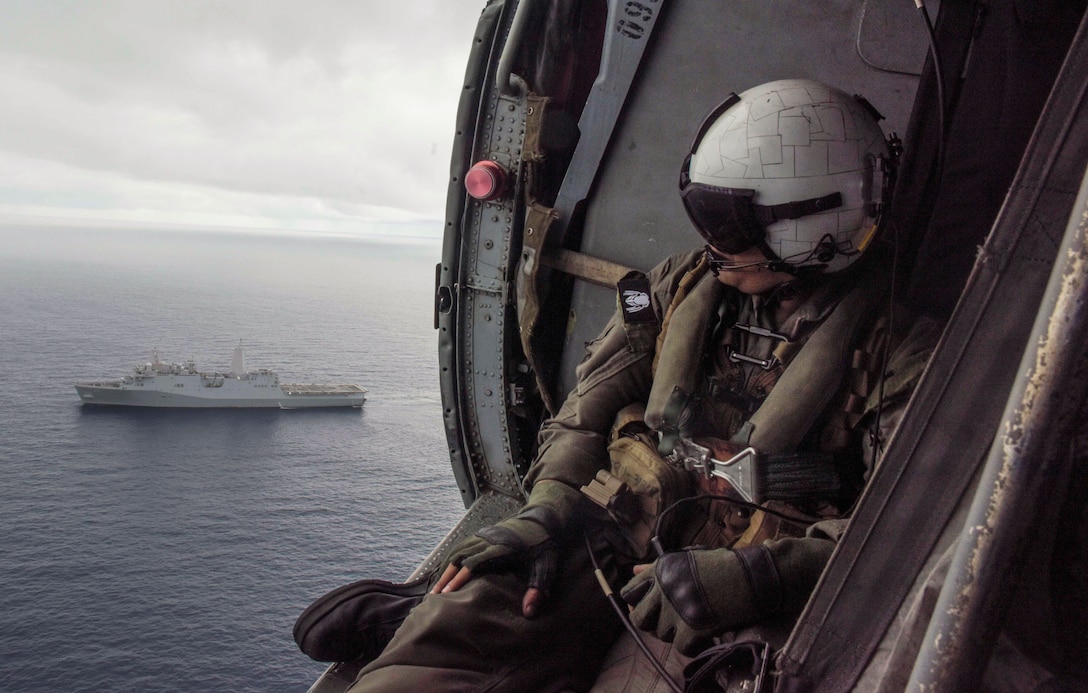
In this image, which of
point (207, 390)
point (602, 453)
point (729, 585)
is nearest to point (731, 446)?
point (729, 585)

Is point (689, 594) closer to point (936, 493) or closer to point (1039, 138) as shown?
point (936, 493)

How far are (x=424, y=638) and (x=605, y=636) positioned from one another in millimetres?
501

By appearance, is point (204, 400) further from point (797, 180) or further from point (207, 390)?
point (797, 180)

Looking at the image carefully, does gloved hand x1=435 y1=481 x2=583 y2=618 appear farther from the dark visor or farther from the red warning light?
the red warning light

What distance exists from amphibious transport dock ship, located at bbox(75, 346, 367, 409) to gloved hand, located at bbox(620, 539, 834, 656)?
19.5 metres

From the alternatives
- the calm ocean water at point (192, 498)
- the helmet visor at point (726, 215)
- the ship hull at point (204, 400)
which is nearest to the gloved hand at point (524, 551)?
the helmet visor at point (726, 215)

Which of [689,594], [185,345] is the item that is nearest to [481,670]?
[689,594]

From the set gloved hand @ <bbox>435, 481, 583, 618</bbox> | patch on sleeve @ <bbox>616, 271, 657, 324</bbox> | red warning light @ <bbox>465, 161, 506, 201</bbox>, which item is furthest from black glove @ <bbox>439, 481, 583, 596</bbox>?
red warning light @ <bbox>465, 161, 506, 201</bbox>

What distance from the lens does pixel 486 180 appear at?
11.1ft

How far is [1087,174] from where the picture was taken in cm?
74

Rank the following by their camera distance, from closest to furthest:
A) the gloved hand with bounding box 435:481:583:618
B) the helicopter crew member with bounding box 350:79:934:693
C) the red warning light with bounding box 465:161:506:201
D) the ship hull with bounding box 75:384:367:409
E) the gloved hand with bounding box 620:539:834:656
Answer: the gloved hand with bounding box 620:539:834:656 → the helicopter crew member with bounding box 350:79:934:693 → the gloved hand with bounding box 435:481:583:618 → the red warning light with bounding box 465:161:506:201 → the ship hull with bounding box 75:384:367:409

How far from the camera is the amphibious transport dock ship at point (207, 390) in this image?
18.9m

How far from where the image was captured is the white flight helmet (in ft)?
5.74

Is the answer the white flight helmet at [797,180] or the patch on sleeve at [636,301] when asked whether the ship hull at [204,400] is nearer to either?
the patch on sleeve at [636,301]
